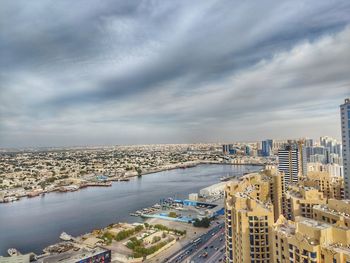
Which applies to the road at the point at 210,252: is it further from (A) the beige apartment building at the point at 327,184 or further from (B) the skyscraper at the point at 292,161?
(B) the skyscraper at the point at 292,161

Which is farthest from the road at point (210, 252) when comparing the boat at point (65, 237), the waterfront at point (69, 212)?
the waterfront at point (69, 212)

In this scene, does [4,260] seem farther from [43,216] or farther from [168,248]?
[43,216]

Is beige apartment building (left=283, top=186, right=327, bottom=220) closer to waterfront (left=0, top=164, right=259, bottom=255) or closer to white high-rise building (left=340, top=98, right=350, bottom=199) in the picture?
white high-rise building (left=340, top=98, right=350, bottom=199)

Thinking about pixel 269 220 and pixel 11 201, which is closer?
pixel 269 220

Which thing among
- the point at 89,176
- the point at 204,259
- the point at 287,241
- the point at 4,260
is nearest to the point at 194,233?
the point at 204,259

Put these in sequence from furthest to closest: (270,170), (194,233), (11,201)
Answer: (11,201) → (194,233) → (270,170)

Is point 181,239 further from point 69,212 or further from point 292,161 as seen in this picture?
point 292,161

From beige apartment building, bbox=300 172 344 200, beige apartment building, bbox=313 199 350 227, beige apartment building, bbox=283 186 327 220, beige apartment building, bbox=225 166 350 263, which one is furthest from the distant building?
beige apartment building, bbox=313 199 350 227
